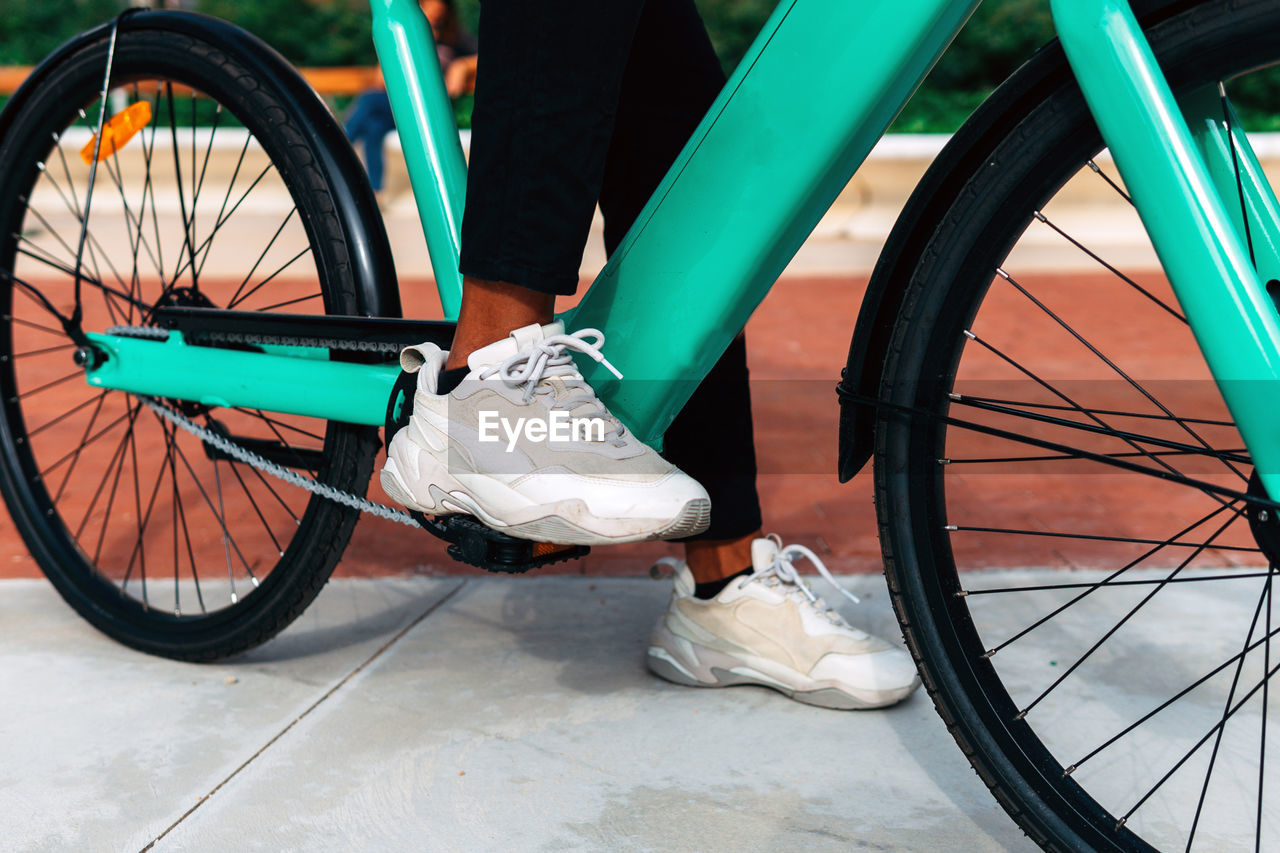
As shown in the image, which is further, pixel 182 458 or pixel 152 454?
pixel 152 454

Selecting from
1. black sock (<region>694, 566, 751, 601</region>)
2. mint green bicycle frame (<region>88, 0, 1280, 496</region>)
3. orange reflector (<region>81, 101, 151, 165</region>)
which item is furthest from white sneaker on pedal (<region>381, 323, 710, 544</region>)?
orange reflector (<region>81, 101, 151, 165</region>)

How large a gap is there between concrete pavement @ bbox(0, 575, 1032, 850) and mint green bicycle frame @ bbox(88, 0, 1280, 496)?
0.43 meters

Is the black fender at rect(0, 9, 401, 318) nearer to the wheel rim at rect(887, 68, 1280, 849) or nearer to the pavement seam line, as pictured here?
the pavement seam line

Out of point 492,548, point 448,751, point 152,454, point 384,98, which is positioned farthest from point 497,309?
point 384,98

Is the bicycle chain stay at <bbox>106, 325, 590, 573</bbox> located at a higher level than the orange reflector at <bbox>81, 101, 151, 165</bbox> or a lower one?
lower

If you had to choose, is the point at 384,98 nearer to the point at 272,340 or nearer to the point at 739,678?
the point at 272,340

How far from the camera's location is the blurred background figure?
20.3ft

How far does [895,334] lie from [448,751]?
795 millimetres

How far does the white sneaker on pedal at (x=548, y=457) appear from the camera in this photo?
132 centimetres

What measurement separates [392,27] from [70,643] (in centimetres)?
110

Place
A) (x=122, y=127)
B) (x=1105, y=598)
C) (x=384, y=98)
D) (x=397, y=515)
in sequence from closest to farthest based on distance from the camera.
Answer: (x=397, y=515), (x=122, y=127), (x=1105, y=598), (x=384, y=98)

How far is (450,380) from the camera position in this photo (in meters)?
1.40

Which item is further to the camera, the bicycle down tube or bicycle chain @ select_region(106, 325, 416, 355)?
bicycle chain @ select_region(106, 325, 416, 355)

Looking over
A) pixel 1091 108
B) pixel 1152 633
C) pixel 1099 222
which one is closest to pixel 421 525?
pixel 1091 108
